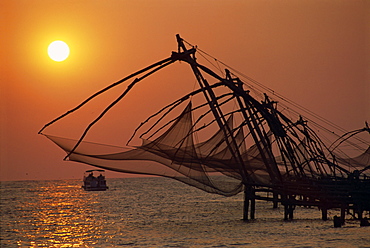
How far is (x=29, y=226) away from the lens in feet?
83.8

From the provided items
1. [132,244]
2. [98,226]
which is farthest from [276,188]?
[98,226]

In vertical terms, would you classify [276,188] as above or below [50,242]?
above

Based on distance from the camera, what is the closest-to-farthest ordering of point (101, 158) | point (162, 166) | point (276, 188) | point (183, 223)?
point (101, 158) → point (162, 166) → point (276, 188) → point (183, 223)

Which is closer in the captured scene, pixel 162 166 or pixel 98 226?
pixel 162 166

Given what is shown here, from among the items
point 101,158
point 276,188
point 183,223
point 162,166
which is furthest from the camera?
point 183,223

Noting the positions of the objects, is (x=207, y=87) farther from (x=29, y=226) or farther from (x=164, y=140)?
(x=29, y=226)

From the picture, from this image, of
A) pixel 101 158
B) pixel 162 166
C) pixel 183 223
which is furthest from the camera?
pixel 183 223

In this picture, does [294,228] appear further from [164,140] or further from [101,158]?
[101,158]

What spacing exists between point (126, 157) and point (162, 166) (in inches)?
49.5

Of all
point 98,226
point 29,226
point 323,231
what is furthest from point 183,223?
point 323,231

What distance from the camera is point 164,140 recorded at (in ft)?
58.9

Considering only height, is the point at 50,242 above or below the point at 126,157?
below

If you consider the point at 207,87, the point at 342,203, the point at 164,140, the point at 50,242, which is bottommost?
the point at 50,242

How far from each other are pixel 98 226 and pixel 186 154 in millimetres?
8435
